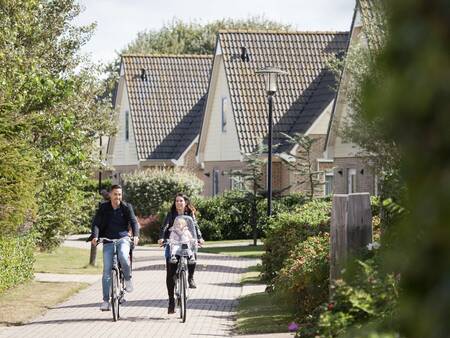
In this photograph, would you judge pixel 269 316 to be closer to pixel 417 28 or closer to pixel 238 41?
pixel 417 28

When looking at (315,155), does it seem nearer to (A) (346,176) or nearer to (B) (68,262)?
(A) (346,176)

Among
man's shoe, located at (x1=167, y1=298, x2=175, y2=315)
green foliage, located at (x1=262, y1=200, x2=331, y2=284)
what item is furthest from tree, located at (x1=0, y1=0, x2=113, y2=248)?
green foliage, located at (x1=262, y1=200, x2=331, y2=284)

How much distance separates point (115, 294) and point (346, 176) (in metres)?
23.2

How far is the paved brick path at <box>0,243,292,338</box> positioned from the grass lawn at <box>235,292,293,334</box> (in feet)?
0.68

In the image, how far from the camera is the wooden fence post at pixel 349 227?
12.3 m

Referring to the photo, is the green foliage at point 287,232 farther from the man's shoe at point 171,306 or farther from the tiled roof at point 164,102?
the tiled roof at point 164,102

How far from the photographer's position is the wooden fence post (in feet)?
40.3

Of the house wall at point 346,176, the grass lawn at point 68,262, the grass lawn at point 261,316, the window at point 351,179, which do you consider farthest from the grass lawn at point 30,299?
the window at point 351,179

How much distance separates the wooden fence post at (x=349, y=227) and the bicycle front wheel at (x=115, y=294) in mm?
5404

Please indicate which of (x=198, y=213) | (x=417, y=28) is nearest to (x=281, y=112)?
(x=198, y=213)

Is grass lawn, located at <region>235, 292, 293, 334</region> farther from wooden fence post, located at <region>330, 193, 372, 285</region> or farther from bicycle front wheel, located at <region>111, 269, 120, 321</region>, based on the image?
wooden fence post, located at <region>330, 193, 372, 285</region>

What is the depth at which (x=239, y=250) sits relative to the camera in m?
39.5

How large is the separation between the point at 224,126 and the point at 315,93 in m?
5.54

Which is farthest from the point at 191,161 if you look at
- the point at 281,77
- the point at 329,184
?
the point at 329,184
